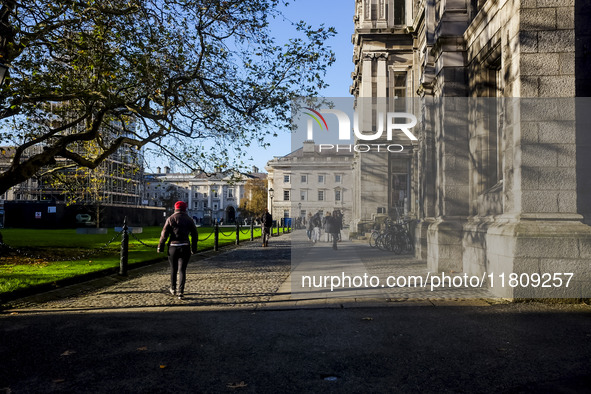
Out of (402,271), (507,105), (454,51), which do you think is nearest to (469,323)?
(507,105)

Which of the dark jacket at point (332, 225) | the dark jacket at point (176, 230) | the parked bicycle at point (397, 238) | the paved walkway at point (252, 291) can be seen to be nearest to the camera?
the paved walkway at point (252, 291)

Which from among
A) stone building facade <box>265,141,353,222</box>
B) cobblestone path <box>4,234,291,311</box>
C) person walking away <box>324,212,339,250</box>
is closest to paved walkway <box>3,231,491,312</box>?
cobblestone path <box>4,234,291,311</box>

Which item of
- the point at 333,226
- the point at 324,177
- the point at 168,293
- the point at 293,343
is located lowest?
the point at 168,293

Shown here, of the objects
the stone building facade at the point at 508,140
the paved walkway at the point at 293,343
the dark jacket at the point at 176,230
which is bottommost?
the paved walkway at the point at 293,343

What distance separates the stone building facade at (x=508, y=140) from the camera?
24.5ft

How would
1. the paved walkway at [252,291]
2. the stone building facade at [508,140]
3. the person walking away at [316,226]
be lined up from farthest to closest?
1. the person walking away at [316,226]
2. the paved walkway at [252,291]
3. the stone building facade at [508,140]

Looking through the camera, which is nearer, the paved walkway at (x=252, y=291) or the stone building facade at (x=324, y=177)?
the paved walkway at (x=252, y=291)

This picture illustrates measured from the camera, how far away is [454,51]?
11445mm

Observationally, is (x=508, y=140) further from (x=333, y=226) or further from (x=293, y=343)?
(x=333, y=226)

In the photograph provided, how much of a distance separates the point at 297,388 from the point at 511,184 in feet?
19.5

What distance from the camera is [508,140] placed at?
8.44 m

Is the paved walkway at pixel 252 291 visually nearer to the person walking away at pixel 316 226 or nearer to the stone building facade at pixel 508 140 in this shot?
the stone building facade at pixel 508 140

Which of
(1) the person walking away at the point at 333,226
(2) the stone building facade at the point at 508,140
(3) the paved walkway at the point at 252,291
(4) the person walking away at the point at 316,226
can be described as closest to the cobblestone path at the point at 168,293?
(3) the paved walkway at the point at 252,291

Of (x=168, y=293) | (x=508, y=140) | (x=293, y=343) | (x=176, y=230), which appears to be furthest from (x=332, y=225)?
(x=293, y=343)
